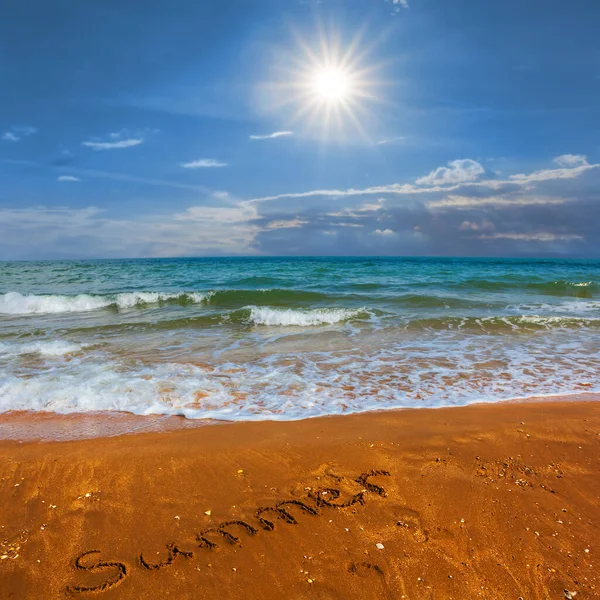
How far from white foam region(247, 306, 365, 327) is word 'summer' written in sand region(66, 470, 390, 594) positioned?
846 cm

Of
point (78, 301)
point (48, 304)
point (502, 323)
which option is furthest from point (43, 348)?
point (502, 323)

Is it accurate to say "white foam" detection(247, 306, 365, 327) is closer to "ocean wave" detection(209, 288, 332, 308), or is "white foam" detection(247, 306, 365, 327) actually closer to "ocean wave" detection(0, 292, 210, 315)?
"ocean wave" detection(209, 288, 332, 308)

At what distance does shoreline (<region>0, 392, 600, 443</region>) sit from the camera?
4.26m

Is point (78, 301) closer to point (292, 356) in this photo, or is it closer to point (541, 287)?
point (292, 356)

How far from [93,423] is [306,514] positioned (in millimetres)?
3049

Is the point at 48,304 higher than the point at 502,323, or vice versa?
the point at 48,304

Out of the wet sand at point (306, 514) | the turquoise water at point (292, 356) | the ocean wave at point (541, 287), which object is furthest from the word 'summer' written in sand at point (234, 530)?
the ocean wave at point (541, 287)

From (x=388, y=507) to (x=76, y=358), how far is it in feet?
21.7

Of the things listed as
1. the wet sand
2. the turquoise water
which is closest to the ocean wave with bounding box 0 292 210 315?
the turquoise water

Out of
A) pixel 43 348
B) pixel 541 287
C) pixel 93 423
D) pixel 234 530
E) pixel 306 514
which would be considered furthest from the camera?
pixel 541 287

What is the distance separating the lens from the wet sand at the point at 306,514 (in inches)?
90.4

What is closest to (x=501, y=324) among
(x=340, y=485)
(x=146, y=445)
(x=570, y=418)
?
(x=570, y=418)

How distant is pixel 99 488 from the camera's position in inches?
127

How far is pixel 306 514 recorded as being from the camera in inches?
112
